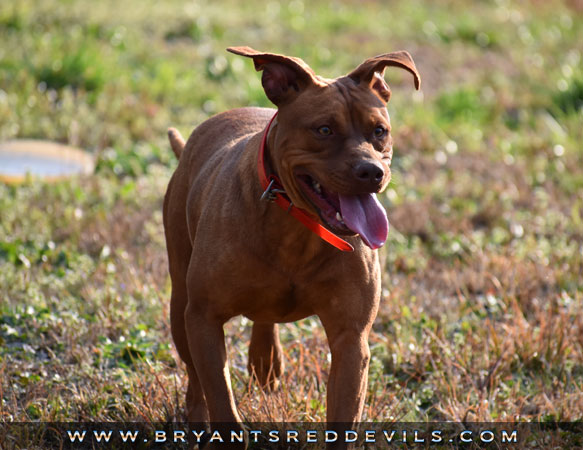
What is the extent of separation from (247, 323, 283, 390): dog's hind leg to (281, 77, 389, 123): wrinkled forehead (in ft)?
4.28

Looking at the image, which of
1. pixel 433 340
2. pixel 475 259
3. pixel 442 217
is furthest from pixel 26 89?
pixel 433 340

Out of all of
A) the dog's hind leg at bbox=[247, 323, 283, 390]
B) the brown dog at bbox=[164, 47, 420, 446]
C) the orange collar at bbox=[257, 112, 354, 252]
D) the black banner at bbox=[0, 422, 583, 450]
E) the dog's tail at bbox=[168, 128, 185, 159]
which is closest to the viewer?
the brown dog at bbox=[164, 47, 420, 446]

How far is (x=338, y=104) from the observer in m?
3.24

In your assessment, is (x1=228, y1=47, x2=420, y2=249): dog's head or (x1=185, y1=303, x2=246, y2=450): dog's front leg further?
(x1=185, y1=303, x2=246, y2=450): dog's front leg

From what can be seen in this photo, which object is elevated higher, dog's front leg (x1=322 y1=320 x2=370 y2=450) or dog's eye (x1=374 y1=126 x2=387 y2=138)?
dog's eye (x1=374 y1=126 x2=387 y2=138)

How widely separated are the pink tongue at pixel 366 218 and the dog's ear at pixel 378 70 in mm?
497

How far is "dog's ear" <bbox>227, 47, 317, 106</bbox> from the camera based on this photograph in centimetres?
338

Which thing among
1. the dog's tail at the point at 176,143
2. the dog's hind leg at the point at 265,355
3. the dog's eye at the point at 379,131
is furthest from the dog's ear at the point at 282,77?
the dog's tail at the point at 176,143

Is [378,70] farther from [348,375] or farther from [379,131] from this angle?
[348,375]

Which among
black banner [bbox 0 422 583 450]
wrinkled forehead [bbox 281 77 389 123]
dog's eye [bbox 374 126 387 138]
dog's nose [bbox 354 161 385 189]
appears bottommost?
black banner [bbox 0 422 583 450]

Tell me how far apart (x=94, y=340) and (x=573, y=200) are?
4.41 meters

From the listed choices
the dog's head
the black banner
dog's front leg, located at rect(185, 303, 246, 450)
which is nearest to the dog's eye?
the dog's head

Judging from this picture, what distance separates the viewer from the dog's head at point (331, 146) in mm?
3141

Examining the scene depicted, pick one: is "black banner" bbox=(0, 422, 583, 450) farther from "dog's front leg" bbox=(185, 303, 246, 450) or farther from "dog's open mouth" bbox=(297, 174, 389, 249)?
"dog's open mouth" bbox=(297, 174, 389, 249)
